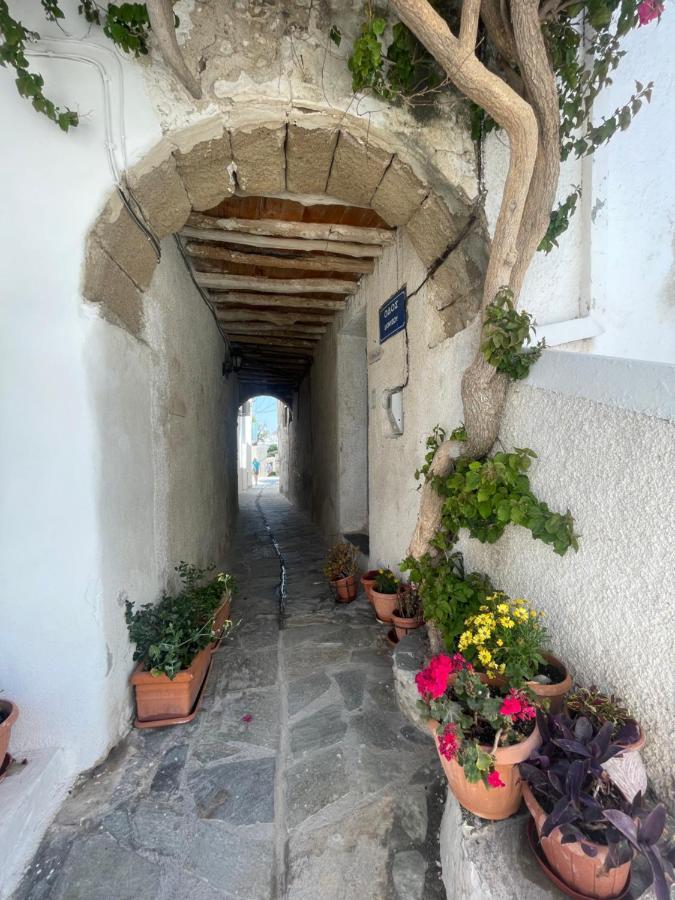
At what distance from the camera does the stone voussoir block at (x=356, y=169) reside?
2.07m

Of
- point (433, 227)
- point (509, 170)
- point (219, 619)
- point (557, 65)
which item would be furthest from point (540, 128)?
point (219, 619)

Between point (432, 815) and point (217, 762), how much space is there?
38.4 inches

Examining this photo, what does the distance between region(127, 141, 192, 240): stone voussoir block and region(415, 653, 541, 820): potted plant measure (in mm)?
2454

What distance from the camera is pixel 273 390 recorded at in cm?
1166

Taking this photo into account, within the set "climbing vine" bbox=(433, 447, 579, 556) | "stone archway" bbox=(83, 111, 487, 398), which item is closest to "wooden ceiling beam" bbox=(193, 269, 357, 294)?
"stone archway" bbox=(83, 111, 487, 398)

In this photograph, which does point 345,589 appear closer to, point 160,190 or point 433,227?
point 433,227

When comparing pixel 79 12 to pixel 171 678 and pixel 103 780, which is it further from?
pixel 103 780

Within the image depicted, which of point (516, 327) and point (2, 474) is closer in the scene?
point (2, 474)

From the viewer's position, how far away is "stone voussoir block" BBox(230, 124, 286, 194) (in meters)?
2.00

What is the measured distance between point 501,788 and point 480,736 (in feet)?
0.46

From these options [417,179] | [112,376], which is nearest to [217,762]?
[112,376]

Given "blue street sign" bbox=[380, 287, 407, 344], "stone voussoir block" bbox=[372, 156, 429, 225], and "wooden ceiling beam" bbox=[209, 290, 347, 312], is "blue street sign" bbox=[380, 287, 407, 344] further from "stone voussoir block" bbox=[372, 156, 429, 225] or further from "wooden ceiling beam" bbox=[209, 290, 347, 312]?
"wooden ceiling beam" bbox=[209, 290, 347, 312]

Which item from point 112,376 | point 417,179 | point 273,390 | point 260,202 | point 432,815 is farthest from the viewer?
point 273,390

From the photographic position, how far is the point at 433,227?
234 cm
